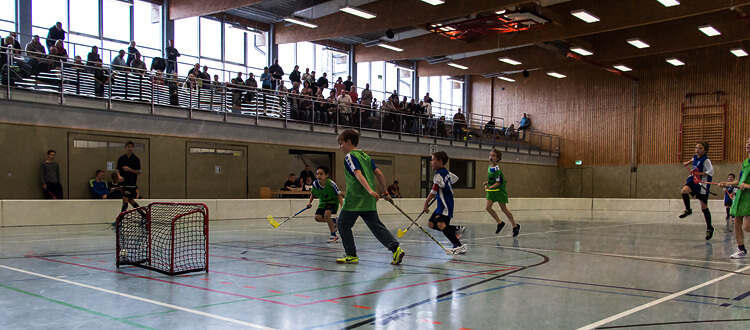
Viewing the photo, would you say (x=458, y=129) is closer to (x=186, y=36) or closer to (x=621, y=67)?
(x=621, y=67)

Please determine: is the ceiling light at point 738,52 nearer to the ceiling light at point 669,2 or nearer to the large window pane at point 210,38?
the ceiling light at point 669,2

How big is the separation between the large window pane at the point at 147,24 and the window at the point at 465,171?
16.1 metres

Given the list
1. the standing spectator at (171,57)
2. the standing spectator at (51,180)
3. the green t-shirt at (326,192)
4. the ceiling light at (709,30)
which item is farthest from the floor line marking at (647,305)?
the ceiling light at (709,30)

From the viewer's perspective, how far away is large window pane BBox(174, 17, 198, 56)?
26.2 meters

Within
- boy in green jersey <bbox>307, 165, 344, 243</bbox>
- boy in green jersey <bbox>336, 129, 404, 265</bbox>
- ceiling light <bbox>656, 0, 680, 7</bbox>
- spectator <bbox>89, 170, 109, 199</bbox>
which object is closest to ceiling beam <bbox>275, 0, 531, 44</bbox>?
ceiling light <bbox>656, 0, 680, 7</bbox>

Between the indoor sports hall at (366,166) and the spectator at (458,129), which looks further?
the spectator at (458,129)

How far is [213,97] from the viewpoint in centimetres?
2011

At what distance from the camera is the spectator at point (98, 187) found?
1728 centimetres

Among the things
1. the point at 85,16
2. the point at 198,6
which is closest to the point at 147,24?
the point at 85,16

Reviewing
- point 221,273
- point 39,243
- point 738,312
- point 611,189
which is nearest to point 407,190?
point 611,189

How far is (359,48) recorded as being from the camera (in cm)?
3303

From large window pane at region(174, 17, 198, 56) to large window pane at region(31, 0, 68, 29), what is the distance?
4.64 meters

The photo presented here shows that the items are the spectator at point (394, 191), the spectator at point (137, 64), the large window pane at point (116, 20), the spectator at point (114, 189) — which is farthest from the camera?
the spectator at point (394, 191)

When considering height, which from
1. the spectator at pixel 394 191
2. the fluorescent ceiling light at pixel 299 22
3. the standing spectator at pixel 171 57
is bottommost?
the spectator at pixel 394 191
